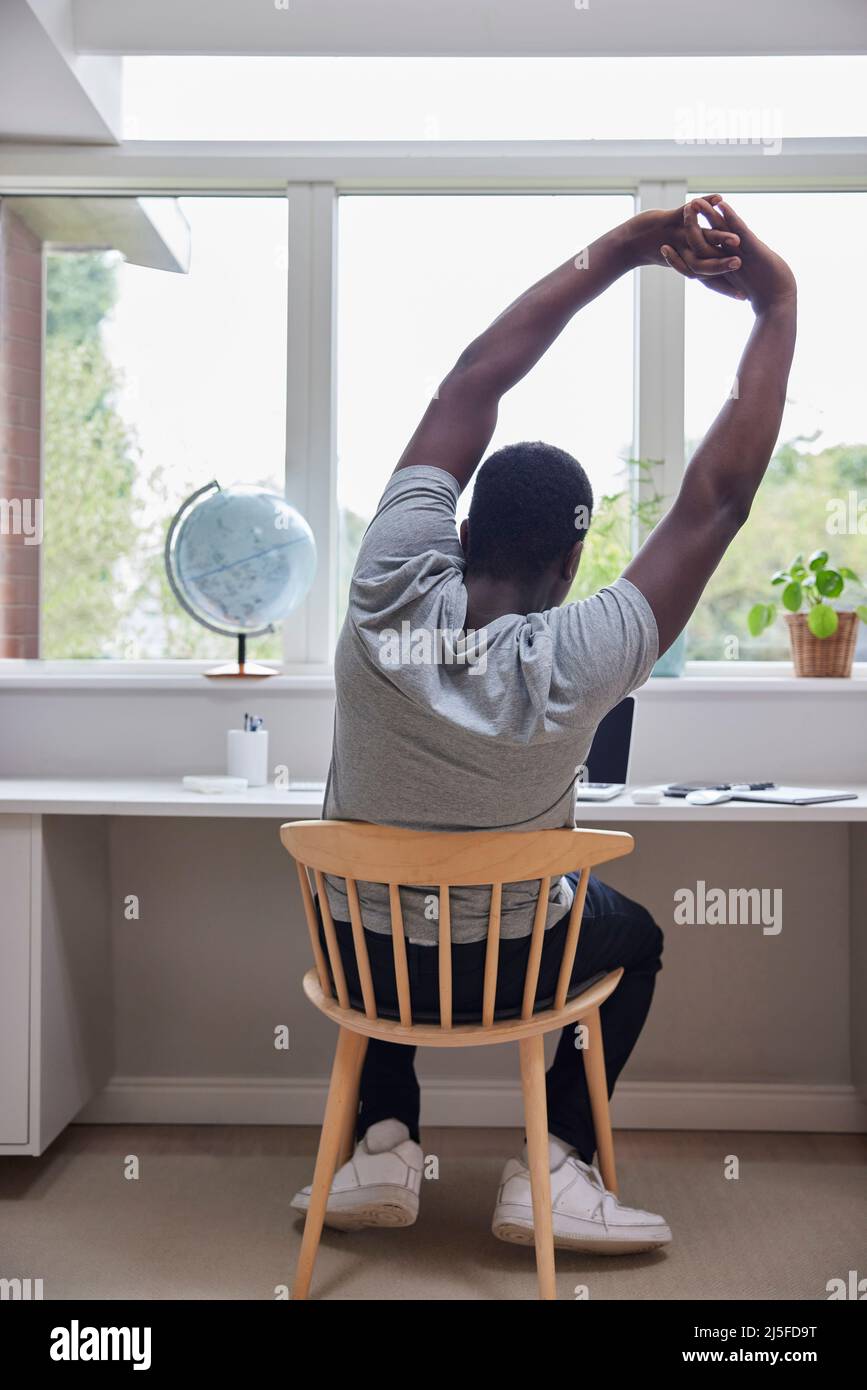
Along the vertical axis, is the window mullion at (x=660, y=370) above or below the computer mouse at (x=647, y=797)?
above

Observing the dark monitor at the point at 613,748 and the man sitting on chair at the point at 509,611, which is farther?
the dark monitor at the point at 613,748

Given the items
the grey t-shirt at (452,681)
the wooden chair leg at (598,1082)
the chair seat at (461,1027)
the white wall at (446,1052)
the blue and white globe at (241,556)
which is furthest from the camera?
the white wall at (446,1052)

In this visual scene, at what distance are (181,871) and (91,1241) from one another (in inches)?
31.8

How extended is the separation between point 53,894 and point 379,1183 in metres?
0.80

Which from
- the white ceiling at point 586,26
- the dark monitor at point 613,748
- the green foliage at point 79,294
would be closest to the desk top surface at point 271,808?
the dark monitor at point 613,748

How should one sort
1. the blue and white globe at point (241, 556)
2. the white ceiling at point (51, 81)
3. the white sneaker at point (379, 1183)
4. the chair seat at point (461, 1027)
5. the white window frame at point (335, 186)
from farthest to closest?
the white window frame at point (335, 186) < the blue and white globe at point (241, 556) < the white ceiling at point (51, 81) < the white sneaker at point (379, 1183) < the chair seat at point (461, 1027)

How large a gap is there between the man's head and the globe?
1012 mm

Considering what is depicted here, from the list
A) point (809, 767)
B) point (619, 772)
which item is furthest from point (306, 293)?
point (809, 767)

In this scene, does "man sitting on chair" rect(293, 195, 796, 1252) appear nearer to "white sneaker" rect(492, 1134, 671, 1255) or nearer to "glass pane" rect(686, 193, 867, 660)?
"white sneaker" rect(492, 1134, 671, 1255)

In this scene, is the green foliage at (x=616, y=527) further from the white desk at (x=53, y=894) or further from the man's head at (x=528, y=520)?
the man's head at (x=528, y=520)

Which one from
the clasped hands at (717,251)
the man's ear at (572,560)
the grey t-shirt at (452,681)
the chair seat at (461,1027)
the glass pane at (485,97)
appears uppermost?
the glass pane at (485,97)

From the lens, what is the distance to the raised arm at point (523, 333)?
59.2 inches

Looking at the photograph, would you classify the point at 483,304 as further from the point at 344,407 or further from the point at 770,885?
the point at 770,885

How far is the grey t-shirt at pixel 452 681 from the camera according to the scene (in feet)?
4.49
